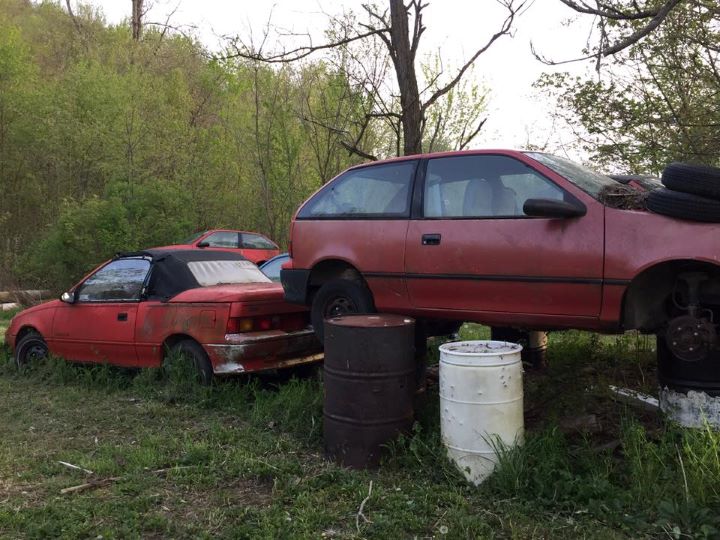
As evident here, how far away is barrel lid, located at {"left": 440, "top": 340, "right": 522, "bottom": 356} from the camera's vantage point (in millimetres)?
4083

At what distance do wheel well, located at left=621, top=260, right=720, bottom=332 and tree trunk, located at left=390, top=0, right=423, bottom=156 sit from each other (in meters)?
4.95

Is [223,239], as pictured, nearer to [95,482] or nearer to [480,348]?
[95,482]

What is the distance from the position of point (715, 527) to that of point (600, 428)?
3.98 ft

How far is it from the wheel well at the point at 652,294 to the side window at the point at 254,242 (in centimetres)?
1267

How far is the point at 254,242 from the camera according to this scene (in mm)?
16266

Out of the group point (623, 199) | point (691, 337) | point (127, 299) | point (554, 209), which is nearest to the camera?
point (691, 337)

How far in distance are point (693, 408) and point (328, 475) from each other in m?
2.45

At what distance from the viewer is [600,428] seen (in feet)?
14.5

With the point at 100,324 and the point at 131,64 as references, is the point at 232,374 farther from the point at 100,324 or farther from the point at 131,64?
the point at 131,64

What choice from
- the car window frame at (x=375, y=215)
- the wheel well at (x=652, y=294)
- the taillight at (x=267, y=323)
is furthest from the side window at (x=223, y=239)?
the wheel well at (x=652, y=294)

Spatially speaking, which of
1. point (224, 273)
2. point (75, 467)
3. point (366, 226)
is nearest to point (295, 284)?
point (366, 226)

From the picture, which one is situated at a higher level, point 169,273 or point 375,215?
point 375,215

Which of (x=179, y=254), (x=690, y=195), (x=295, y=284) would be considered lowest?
(x=295, y=284)

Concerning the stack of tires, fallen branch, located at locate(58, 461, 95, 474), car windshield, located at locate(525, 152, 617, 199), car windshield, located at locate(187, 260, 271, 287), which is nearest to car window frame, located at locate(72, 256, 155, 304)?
car windshield, located at locate(187, 260, 271, 287)
